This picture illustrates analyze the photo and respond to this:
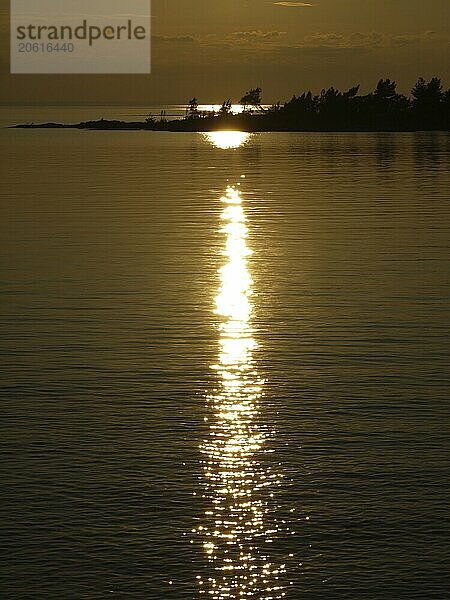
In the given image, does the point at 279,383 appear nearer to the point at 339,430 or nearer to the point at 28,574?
the point at 339,430

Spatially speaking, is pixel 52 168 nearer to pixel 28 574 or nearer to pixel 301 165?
pixel 301 165

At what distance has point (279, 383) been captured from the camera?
21875 mm

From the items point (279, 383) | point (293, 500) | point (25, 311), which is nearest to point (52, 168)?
point (25, 311)

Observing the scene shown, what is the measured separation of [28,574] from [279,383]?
8.99 metres

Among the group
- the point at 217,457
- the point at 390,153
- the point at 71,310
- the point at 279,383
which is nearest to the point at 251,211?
the point at 71,310

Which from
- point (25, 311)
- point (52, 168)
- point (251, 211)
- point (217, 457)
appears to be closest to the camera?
point (217, 457)

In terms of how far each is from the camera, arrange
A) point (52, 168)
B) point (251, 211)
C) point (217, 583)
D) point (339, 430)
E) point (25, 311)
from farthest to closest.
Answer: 1. point (52, 168)
2. point (251, 211)
3. point (25, 311)
4. point (339, 430)
5. point (217, 583)

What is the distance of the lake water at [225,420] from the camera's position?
546 inches

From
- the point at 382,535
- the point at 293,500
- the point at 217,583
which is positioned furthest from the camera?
the point at 293,500

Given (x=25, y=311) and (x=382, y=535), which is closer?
(x=382, y=535)

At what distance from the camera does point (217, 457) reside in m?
17.6

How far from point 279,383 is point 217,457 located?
451 cm

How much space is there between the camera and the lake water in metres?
13.9

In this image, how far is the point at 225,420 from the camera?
64.0ft
